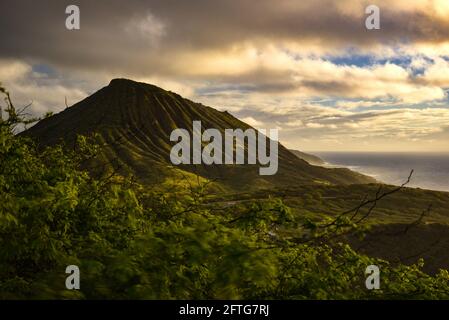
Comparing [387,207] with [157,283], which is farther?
[387,207]

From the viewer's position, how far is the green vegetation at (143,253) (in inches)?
310

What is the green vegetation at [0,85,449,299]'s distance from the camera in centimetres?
787

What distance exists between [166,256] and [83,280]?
64.0 inches

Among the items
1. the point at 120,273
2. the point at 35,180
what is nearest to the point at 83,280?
the point at 120,273

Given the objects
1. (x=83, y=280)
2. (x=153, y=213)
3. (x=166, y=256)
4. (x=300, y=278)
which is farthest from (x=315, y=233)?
(x=153, y=213)

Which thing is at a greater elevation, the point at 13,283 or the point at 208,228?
the point at 208,228

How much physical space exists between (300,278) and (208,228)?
2660 mm

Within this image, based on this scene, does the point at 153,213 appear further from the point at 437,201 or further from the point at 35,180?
the point at 437,201

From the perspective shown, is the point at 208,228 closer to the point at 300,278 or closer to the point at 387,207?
the point at 300,278

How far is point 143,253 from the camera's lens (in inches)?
325
